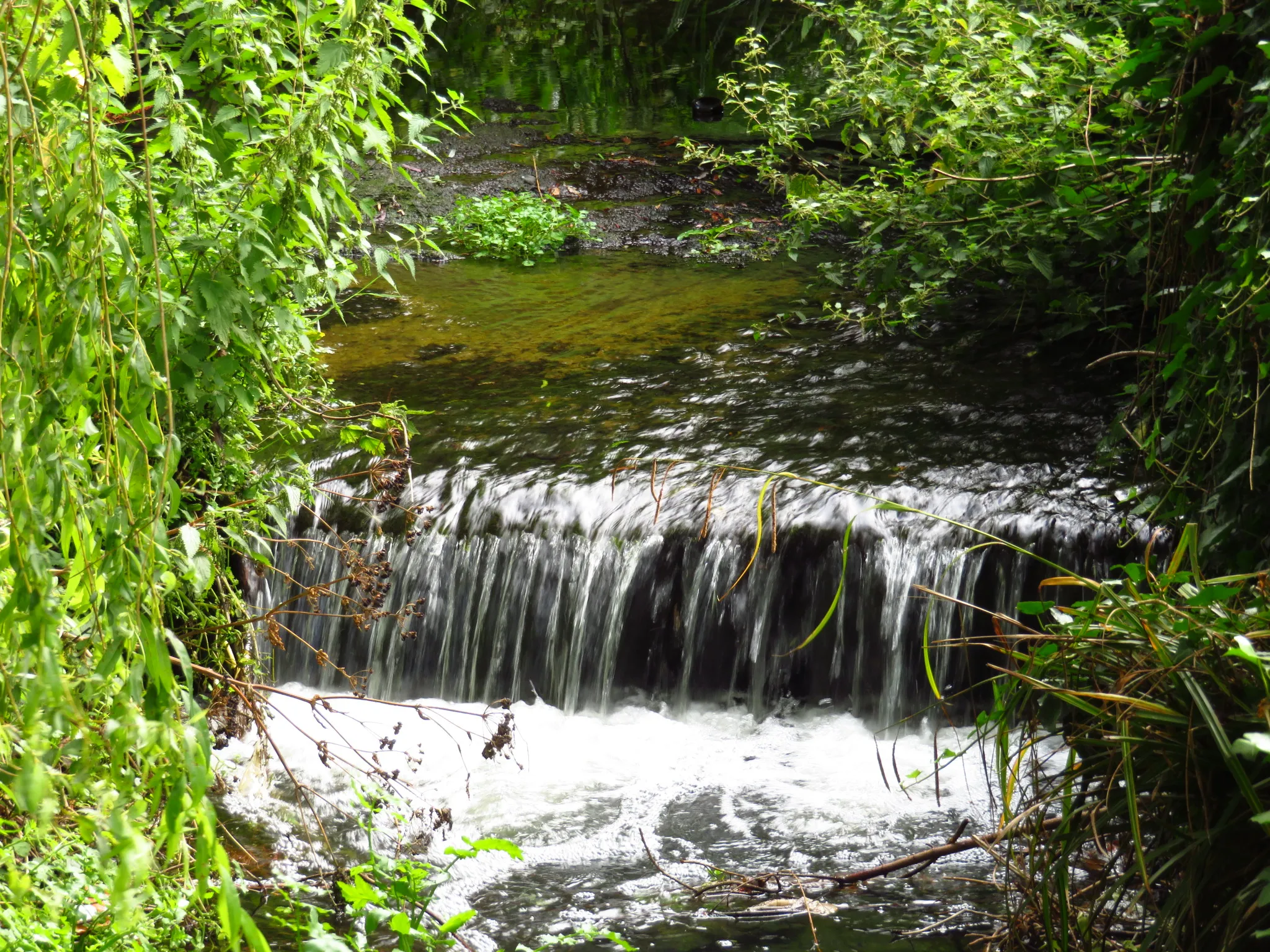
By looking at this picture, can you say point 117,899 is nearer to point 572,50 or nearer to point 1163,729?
point 1163,729

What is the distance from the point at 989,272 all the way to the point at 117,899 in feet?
25.4

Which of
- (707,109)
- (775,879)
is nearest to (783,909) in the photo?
(775,879)

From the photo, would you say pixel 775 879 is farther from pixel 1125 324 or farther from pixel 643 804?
pixel 1125 324

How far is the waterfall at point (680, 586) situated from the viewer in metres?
5.31

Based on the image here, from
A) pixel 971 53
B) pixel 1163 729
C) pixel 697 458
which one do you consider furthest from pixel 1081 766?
pixel 971 53

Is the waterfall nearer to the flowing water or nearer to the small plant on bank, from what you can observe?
the flowing water

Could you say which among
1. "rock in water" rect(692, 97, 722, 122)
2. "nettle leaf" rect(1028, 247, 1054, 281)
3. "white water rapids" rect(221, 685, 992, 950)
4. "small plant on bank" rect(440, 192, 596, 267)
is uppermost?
"rock in water" rect(692, 97, 722, 122)

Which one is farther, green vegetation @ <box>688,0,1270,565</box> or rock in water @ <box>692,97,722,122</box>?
rock in water @ <box>692,97,722,122</box>

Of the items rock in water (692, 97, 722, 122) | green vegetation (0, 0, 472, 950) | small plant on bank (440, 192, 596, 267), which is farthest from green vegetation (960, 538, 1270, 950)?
rock in water (692, 97, 722, 122)

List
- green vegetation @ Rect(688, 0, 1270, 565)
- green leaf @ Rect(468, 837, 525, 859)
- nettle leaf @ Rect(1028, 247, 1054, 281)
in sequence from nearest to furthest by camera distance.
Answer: green leaf @ Rect(468, 837, 525, 859)
green vegetation @ Rect(688, 0, 1270, 565)
nettle leaf @ Rect(1028, 247, 1054, 281)

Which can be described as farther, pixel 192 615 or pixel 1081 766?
pixel 192 615

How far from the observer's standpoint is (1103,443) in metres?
5.04

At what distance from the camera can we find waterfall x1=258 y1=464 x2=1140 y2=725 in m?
5.31

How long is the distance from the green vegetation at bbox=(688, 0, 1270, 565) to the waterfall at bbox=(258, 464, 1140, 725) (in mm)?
777
